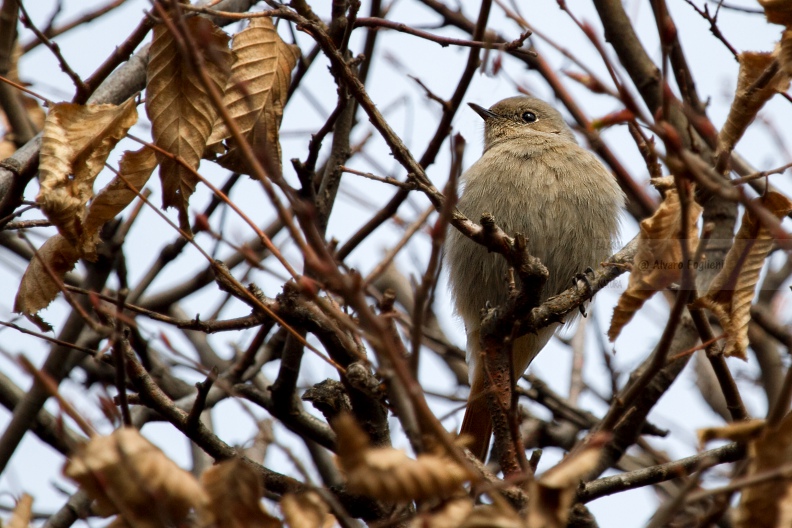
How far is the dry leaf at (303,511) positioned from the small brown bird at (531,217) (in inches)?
109

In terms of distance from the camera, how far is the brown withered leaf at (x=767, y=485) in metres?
2.02

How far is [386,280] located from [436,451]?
4.93 meters

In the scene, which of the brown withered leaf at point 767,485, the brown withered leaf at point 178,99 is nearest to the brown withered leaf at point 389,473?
the brown withered leaf at point 767,485

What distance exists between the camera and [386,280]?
6965 millimetres

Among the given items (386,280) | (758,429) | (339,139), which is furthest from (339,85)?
(386,280)

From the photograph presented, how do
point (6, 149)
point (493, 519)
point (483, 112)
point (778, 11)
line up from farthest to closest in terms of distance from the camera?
1. point (483, 112)
2. point (6, 149)
3. point (778, 11)
4. point (493, 519)

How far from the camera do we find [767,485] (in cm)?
204

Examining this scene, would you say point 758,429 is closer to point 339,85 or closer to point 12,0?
point 339,85

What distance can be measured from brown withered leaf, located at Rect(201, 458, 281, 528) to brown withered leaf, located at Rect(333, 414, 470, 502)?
25 cm

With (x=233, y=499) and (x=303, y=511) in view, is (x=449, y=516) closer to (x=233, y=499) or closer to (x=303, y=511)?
(x=303, y=511)

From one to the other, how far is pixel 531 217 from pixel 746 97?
2.36 metres

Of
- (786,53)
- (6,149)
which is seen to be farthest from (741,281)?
(6,149)

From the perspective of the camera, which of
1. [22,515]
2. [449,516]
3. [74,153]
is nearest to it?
[449,516]

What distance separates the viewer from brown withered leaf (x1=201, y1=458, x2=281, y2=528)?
1.98 meters
